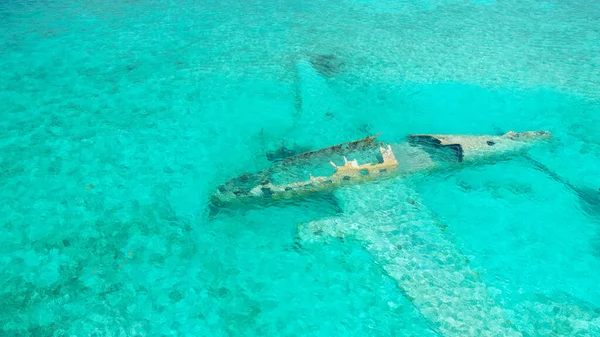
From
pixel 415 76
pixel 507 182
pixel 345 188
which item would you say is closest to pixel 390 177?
pixel 345 188

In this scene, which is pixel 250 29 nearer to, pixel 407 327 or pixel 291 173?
pixel 291 173

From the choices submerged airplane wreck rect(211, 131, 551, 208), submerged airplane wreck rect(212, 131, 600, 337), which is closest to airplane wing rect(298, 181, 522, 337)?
submerged airplane wreck rect(212, 131, 600, 337)

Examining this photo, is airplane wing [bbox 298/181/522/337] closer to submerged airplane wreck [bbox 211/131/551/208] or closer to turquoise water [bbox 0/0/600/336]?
turquoise water [bbox 0/0/600/336]

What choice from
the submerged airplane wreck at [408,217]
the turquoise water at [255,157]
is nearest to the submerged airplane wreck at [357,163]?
the submerged airplane wreck at [408,217]

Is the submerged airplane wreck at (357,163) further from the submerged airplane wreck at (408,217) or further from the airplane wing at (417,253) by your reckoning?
the airplane wing at (417,253)

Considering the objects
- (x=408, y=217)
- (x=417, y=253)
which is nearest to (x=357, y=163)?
(x=408, y=217)

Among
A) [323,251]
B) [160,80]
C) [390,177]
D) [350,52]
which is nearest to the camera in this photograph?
[323,251]
